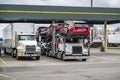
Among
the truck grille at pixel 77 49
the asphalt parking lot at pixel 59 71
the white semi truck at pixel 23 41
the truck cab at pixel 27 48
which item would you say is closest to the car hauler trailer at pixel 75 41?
the truck grille at pixel 77 49

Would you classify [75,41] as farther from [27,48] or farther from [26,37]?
[26,37]

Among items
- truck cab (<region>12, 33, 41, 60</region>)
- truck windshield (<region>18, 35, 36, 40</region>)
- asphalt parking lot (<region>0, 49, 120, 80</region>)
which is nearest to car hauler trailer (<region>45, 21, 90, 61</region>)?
truck cab (<region>12, 33, 41, 60</region>)

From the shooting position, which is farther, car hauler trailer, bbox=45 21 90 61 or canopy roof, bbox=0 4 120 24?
canopy roof, bbox=0 4 120 24

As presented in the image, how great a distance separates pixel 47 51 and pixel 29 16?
173 inches

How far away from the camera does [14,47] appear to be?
3778 cm

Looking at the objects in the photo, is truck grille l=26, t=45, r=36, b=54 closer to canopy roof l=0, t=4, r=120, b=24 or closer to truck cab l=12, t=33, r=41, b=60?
truck cab l=12, t=33, r=41, b=60

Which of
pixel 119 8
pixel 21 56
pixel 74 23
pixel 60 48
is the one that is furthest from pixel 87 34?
pixel 119 8

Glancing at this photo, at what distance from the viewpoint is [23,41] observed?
3531 cm

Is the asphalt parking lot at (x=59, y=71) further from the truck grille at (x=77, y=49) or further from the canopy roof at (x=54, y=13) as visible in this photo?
the canopy roof at (x=54, y=13)

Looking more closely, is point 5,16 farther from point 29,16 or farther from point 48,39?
point 48,39

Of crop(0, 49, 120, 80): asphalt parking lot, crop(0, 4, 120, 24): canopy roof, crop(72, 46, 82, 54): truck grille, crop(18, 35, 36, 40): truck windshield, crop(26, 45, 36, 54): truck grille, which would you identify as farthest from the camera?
crop(0, 4, 120, 24): canopy roof

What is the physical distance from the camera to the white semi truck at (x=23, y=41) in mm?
34219

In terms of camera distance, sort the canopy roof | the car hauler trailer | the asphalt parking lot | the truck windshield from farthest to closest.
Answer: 1. the canopy roof
2. the truck windshield
3. the car hauler trailer
4. the asphalt parking lot

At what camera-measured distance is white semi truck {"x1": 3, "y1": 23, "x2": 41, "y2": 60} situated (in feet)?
112
